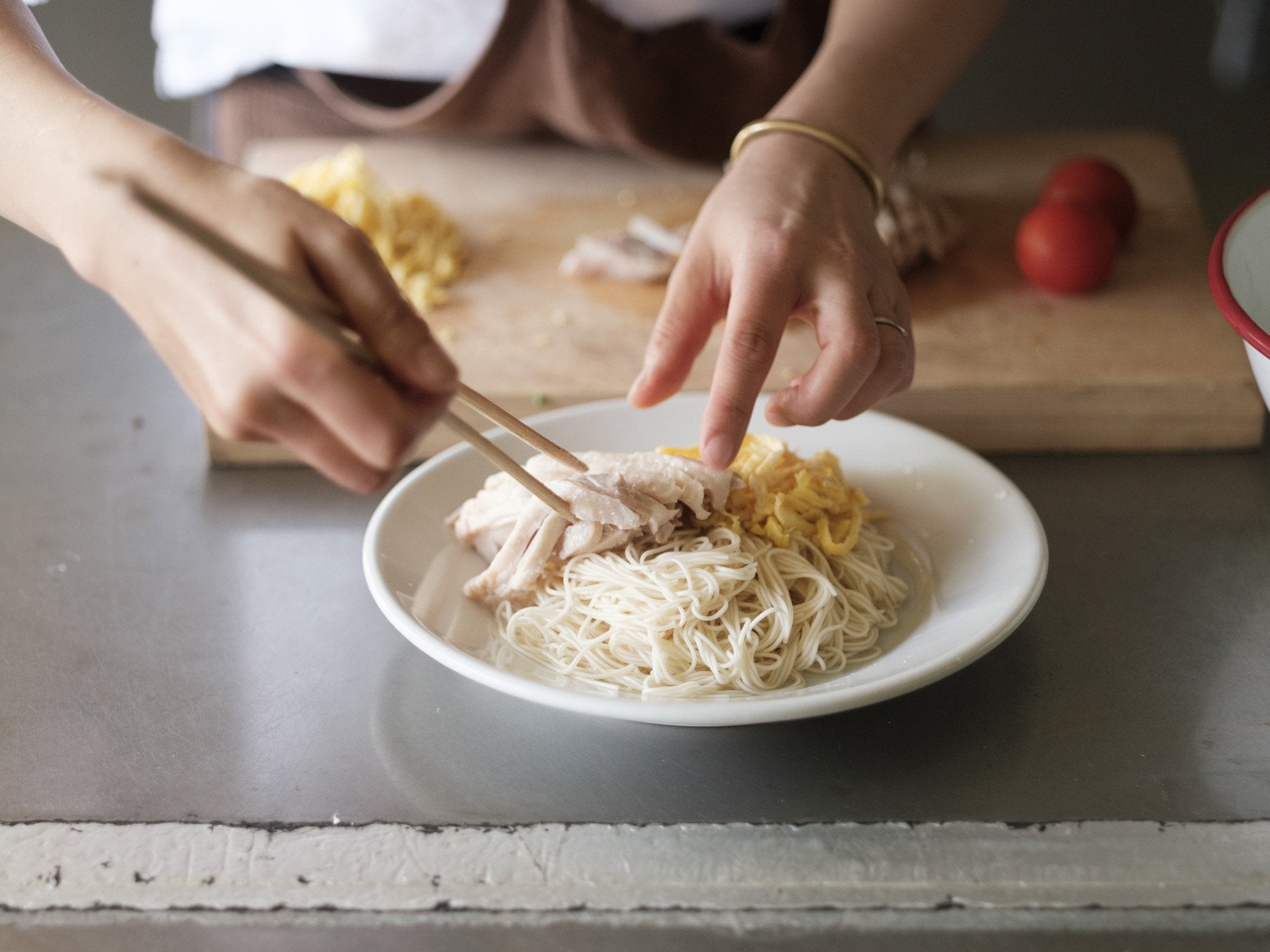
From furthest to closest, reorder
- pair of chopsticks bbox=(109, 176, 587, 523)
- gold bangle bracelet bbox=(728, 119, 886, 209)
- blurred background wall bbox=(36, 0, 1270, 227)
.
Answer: blurred background wall bbox=(36, 0, 1270, 227) → gold bangle bracelet bbox=(728, 119, 886, 209) → pair of chopsticks bbox=(109, 176, 587, 523)

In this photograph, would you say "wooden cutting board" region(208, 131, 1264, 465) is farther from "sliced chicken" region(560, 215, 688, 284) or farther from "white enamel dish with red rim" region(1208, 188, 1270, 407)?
"white enamel dish with red rim" region(1208, 188, 1270, 407)

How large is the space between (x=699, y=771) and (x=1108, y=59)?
2.95 meters

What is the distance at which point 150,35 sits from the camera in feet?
10.3

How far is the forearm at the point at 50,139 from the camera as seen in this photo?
892 millimetres

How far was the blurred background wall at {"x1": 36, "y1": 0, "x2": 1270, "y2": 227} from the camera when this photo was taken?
2.98 m

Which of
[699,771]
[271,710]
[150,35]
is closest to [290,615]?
[271,710]

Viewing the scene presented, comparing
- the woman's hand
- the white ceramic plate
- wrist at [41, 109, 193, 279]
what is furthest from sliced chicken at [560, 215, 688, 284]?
wrist at [41, 109, 193, 279]

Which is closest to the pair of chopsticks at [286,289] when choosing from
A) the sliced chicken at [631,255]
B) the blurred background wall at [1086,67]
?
the sliced chicken at [631,255]

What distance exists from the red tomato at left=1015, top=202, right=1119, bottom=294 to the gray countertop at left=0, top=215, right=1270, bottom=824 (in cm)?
33

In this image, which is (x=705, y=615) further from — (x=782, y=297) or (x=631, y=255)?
(x=631, y=255)

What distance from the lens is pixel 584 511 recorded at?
3.84ft

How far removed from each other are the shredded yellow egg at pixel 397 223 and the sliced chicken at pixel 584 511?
677mm

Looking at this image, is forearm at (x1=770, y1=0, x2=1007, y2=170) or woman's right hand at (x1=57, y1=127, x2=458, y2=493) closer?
woman's right hand at (x1=57, y1=127, x2=458, y2=493)

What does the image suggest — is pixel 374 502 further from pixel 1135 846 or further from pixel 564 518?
pixel 1135 846
